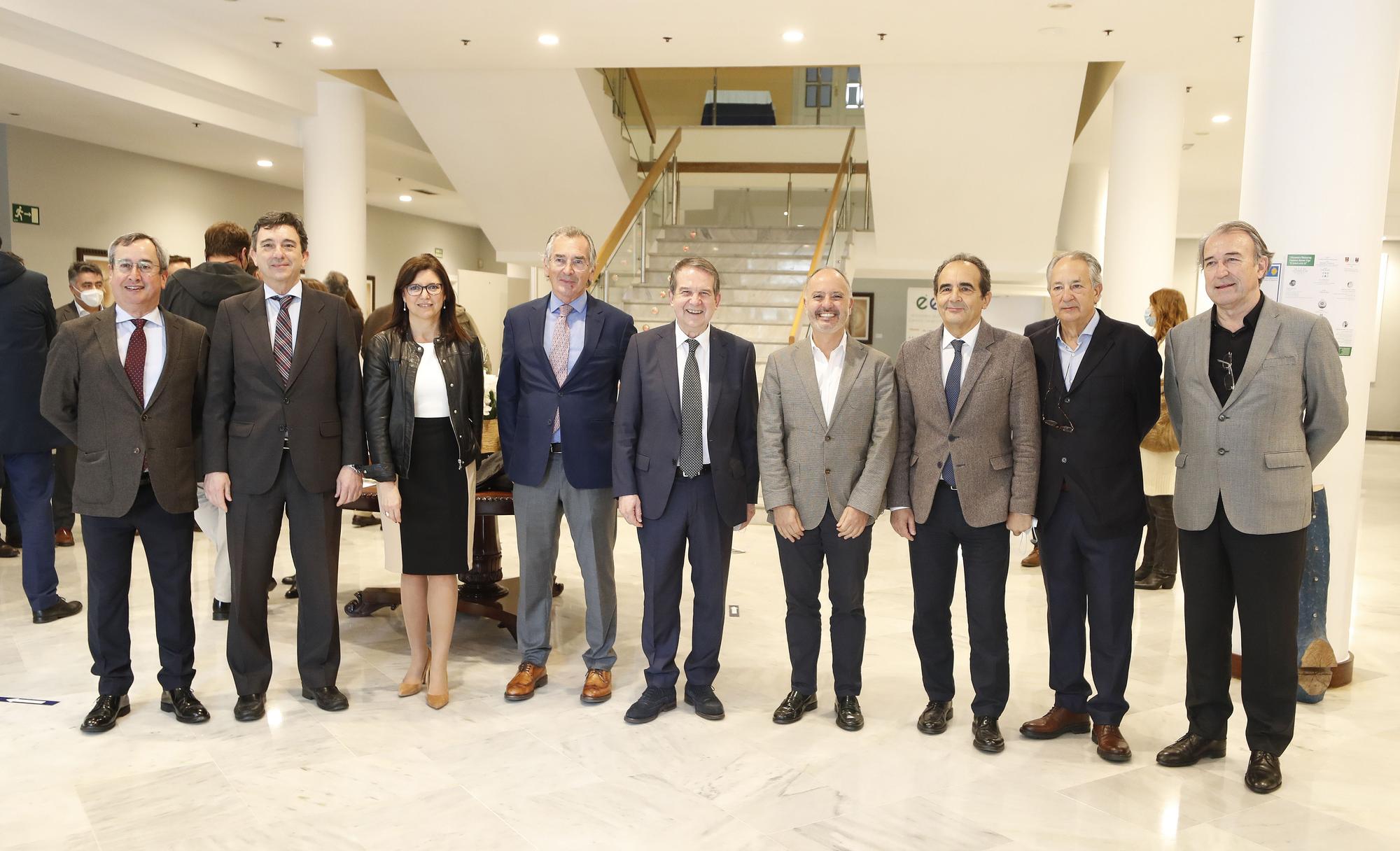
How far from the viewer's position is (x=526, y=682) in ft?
13.3

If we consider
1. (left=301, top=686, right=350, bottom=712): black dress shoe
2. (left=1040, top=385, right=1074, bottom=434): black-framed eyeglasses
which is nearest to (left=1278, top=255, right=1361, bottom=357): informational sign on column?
(left=1040, top=385, right=1074, bottom=434): black-framed eyeglasses

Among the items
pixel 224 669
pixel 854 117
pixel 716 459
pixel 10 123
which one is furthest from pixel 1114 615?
pixel 10 123

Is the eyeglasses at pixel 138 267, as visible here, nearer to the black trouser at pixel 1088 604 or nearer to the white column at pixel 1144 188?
the black trouser at pixel 1088 604

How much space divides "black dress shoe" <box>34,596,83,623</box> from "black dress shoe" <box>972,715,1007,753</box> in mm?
4396

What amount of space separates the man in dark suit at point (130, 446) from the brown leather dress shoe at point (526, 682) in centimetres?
112

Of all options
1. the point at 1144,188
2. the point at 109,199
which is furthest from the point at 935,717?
the point at 109,199

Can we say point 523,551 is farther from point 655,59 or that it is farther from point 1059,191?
point 1059,191

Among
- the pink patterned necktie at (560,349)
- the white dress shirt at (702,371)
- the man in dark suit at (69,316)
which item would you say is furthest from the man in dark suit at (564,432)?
the man in dark suit at (69,316)

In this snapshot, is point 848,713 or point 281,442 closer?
point 281,442

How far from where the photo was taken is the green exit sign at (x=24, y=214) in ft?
34.5

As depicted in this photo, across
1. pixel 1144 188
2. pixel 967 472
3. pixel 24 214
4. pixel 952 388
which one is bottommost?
pixel 967 472

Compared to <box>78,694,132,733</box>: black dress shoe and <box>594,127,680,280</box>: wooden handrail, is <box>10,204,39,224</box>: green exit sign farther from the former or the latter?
<box>78,694,132,733</box>: black dress shoe

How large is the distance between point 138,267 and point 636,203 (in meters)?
7.45

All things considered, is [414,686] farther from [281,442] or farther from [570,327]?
[570,327]
